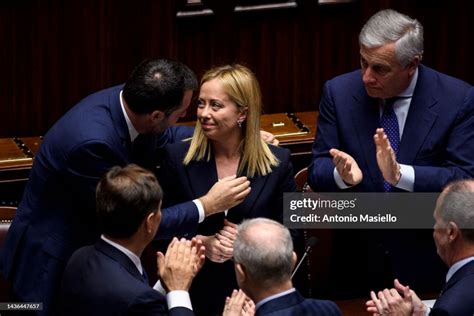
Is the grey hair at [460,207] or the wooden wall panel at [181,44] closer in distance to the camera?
the grey hair at [460,207]

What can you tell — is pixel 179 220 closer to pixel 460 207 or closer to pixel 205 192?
pixel 205 192

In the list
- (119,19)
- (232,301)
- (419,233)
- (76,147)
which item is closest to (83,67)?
(119,19)

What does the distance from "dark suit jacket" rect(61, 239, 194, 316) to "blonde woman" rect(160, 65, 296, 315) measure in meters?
0.78

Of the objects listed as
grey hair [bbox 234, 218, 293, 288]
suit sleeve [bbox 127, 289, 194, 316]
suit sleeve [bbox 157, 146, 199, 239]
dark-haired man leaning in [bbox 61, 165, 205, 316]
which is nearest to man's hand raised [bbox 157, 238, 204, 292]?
dark-haired man leaning in [bbox 61, 165, 205, 316]

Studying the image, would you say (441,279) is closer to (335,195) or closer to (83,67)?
(335,195)

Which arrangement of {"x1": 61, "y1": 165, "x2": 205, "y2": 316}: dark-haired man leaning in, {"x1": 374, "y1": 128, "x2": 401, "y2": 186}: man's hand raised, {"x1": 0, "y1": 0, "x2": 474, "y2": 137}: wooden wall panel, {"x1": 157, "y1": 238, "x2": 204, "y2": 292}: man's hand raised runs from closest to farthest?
1. {"x1": 61, "y1": 165, "x2": 205, "y2": 316}: dark-haired man leaning in
2. {"x1": 157, "y1": 238, "x2": 204, "y2": 292}: man's hand raised
3. {"x1": 374, "y1": 128, "x2": 401, "y2": 186}: man's hand raised
4. {"x1": 0, "y1": 0, "x2": 474, "y2": 137}: wooden wall panel

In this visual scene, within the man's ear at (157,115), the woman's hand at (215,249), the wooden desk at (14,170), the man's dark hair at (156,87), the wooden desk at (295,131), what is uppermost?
the man's dark hair at (156,87)

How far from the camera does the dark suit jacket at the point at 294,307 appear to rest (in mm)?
3438

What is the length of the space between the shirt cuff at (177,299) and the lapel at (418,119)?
Result: 1.20 metres

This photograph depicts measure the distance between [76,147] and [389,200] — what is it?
1195 millimetres

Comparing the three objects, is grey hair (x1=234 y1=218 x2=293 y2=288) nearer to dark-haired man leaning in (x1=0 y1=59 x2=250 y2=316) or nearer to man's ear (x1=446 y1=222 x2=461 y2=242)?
man's ear (x1=446 y1=222 x2=461 y2=242)

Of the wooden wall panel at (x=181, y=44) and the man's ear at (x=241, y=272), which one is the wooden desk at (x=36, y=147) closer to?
the wooden wall panel at (x=181, y=44)

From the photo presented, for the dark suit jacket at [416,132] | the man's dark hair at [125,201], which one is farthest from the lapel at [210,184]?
the man's dark hair at [125,201]

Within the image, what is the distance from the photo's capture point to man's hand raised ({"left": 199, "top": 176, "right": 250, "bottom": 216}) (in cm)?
428
